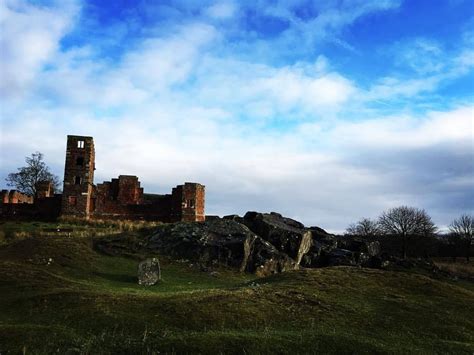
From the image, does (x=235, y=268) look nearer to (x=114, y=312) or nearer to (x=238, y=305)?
(x=238, y=305)

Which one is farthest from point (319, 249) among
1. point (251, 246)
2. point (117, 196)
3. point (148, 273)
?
point (117, 196)

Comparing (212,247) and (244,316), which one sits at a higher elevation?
(212,247)

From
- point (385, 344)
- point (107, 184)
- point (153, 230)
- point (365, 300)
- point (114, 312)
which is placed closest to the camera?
point (385, 344)

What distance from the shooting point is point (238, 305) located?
66.4 ft

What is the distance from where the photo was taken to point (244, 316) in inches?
746

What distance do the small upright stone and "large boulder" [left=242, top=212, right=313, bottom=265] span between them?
55.6 ft

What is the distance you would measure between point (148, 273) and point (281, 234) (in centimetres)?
1868

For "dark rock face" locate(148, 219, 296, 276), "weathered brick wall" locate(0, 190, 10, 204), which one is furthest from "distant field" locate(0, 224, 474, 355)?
"weathered brick wall" locate(0, 190, 10, 204)

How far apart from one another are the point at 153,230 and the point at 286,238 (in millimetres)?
12490

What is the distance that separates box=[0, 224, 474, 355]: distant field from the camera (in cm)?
1470

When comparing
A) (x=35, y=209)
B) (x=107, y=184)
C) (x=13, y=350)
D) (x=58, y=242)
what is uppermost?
(x=107, y=184)

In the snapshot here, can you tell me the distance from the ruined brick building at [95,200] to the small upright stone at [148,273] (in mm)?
31066

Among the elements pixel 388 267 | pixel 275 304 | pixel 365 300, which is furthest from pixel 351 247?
pixel 275 304

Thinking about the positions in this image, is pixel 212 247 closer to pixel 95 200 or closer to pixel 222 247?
pixel 222 247
